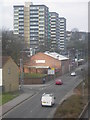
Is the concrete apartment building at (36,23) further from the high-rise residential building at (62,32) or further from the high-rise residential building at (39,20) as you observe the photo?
the high-rise residential building at (62,32)

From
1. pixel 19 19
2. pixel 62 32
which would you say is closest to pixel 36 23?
pixel 19 19

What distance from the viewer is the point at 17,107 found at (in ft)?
Result: 81.2

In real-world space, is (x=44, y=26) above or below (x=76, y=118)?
above

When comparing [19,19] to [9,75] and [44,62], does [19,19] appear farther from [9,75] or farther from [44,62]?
[9,75]

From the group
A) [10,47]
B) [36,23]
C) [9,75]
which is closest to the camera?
[9,75]

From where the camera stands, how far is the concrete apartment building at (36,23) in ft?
360

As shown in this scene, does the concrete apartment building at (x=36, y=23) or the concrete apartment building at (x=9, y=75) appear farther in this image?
the concrete apartment building at (x=36, y=23)

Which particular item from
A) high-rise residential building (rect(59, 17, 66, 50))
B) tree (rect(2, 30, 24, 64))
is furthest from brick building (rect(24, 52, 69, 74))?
high-rise residential building (rect(59, 17, 66, 50))

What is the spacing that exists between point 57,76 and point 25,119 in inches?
1492

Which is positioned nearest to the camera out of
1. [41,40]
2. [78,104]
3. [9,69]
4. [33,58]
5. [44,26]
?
[78,104]

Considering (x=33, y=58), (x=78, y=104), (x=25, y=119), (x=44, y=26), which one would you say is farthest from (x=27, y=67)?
(x=44, y=26)

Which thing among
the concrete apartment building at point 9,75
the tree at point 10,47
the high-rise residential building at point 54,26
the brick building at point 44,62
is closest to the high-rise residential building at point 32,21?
the high-rise residential building at point 54,26

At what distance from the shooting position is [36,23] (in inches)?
4419

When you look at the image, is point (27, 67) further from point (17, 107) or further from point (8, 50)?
point (17, 107)
